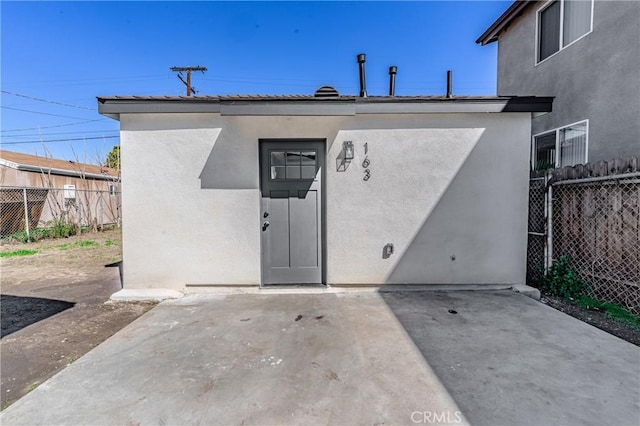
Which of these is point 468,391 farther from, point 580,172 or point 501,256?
point 580,172

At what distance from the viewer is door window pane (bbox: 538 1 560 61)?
6152mm

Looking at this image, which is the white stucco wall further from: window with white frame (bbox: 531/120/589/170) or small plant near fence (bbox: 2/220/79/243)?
small plant near fence (bbox: 2/220/79/243)

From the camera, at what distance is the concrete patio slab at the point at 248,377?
1817mm

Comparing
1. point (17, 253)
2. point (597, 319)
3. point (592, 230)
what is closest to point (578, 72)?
point (592, 230)

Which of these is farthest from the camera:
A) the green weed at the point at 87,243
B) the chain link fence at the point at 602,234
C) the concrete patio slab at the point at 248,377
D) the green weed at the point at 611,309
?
the green weed at the point at 87,243

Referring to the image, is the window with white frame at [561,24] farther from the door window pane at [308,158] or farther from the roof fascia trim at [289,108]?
the door window pane at [308,158]

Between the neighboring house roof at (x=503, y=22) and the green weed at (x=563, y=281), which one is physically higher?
the neighboring house roof at (x=503, y=22)

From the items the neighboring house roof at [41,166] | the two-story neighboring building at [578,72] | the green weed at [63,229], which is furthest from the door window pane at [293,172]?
the neighboring house roof at [41,166]

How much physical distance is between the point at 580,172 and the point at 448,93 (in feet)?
7.07

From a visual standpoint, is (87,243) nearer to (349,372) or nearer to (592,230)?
(349,372)

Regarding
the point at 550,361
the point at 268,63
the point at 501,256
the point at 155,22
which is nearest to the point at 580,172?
the point at 501,256

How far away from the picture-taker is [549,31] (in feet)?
20.9

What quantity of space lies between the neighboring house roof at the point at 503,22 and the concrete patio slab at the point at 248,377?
8.17 metres

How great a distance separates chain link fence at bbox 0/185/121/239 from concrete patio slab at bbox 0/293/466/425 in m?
9.31
